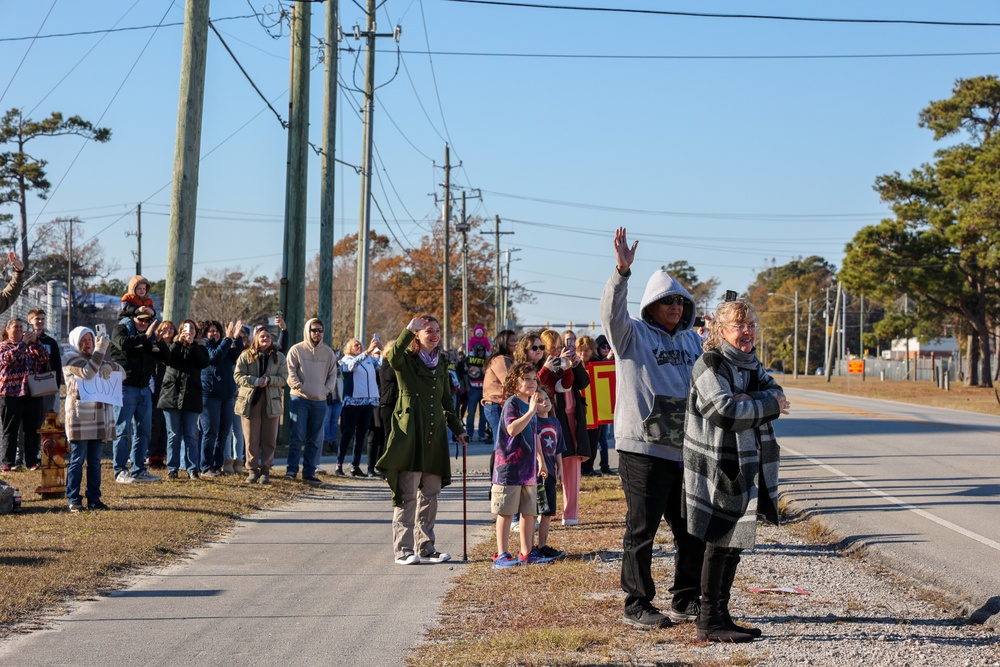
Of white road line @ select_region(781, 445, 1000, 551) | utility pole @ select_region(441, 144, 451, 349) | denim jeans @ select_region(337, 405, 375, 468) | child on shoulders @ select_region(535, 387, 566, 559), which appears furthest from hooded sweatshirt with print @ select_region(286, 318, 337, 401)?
utility pole @ select_region(441, 144, 451, 349)

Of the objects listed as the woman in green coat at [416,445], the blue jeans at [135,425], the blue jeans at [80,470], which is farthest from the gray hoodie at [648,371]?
the blue jeans at [135,425]

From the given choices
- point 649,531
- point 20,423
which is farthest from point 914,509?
point 20,423

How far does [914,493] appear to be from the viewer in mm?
13500

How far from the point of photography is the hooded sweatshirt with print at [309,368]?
48.9 ft

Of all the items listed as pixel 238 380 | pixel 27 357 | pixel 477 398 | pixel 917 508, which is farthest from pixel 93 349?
pixel 477 398

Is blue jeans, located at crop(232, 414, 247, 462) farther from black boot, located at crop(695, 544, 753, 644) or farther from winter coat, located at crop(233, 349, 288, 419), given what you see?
black boot, located at crop(695, 544, 753, 644)

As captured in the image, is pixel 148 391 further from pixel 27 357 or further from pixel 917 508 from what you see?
pixel 917 508

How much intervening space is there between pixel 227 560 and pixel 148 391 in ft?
14.7

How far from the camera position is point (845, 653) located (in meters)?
6.04

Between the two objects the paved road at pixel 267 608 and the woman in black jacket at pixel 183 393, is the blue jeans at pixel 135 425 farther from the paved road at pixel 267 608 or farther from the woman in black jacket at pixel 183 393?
the paved road at pixel 267 608

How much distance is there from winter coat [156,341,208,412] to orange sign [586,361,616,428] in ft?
15.5

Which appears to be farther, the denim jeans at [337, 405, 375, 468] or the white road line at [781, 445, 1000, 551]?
the denim jeans at [337, 405, 375, 468]

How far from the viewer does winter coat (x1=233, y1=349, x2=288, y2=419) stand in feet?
47.5

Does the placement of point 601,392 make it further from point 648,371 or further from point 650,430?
point 650,430
